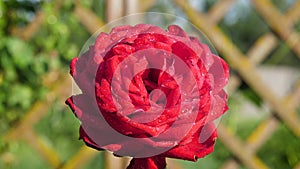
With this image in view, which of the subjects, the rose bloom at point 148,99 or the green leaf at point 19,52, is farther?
the green leaf at point 19,52

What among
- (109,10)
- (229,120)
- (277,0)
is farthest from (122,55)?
(277,0)

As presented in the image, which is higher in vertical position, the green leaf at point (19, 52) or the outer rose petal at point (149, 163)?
the green leaf at point (19, 52)

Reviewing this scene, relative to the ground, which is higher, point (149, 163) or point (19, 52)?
point (19, 52)

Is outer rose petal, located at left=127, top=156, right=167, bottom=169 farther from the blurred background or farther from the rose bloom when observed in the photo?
the blurred background

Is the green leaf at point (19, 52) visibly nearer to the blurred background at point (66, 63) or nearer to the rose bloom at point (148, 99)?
the blurred background at point (66, 63)

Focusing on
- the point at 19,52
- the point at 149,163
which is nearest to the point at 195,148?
the point at 149,163

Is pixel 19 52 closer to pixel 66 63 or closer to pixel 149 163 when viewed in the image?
pixel 66 63

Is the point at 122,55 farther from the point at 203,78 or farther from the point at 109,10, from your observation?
the point at 109,10

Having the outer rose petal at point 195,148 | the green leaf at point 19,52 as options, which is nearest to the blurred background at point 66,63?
the green leaf at point 19,52

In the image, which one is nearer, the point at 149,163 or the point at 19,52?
the point at 149,163
